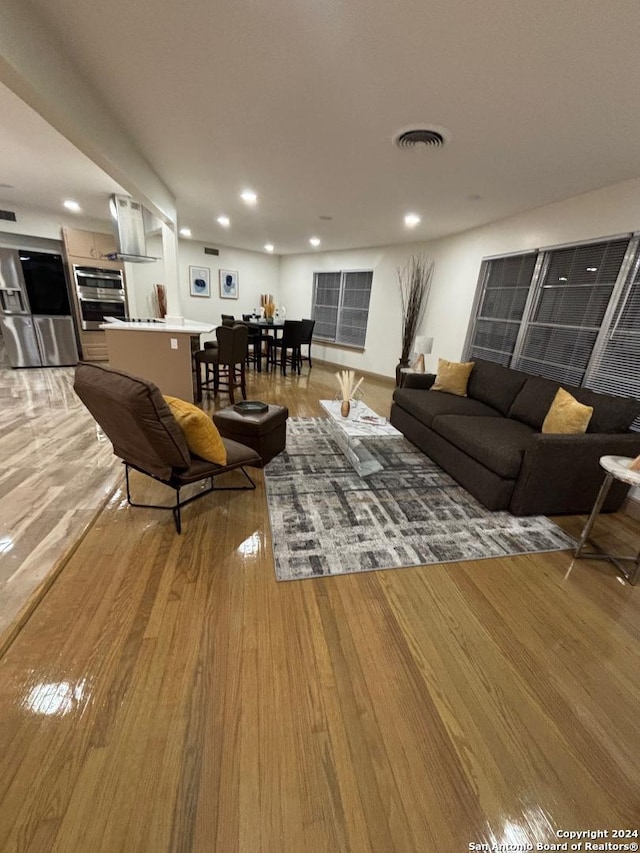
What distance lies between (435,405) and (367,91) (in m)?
2.44

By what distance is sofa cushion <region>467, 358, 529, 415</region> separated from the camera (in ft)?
11.1

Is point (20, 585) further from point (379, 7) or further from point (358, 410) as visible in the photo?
point (379, 7)

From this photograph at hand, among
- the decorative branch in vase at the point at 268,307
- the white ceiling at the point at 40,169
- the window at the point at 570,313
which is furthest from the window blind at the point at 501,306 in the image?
the white ceiling at the point at 40,169

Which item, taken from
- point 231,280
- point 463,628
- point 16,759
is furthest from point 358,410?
point 231,280

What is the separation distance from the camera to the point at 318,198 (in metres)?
3.89

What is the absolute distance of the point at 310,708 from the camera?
1213 mm

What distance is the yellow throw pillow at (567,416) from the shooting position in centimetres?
244

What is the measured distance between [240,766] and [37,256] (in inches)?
285

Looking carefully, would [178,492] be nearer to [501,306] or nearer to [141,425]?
[141,425]

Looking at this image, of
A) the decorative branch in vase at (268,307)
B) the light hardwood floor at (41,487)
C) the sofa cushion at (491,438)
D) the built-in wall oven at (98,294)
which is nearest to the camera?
the light hardwood floor at (41,487)

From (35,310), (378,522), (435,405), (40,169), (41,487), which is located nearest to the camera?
(378,522)

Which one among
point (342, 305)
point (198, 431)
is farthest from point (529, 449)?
point (342, 305)

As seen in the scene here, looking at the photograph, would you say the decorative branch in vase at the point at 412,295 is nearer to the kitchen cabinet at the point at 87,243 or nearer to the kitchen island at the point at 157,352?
the kitchen island at the point at 157,352

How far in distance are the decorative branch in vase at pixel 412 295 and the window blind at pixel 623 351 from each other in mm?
2801
